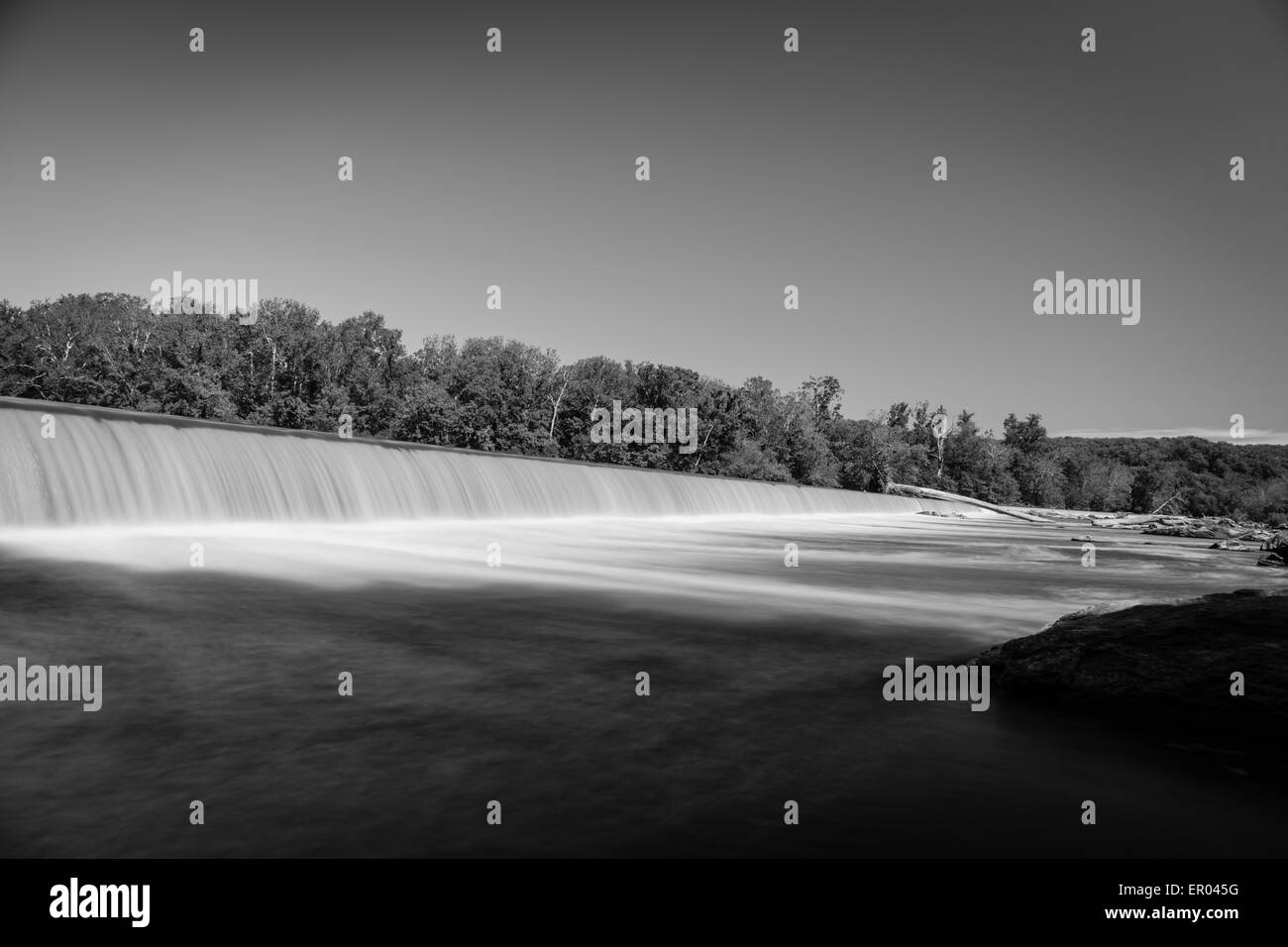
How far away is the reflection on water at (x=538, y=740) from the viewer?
2.23 metres

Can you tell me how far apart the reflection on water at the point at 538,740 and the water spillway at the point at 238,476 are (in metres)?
5.22

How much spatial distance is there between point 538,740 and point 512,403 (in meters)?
39.7

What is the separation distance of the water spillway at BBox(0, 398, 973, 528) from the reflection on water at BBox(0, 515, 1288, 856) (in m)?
5.22

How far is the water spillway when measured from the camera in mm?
10712

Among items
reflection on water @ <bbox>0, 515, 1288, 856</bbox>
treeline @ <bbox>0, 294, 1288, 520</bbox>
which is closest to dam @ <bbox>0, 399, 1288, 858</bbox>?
reflection on water @ <bbox>0, 515, 1288, 856</bbox>

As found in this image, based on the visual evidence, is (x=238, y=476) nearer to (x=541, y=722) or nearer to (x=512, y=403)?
(x=541, y=722)

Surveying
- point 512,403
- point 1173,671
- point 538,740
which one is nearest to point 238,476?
point 538,740

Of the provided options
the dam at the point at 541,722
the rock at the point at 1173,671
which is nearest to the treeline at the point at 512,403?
the dam at the point at 541,722

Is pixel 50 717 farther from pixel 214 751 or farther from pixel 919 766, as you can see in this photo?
pixel 919 766

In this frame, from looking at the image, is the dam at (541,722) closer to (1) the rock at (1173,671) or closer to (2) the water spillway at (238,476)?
(1) the rock at (1173,671)

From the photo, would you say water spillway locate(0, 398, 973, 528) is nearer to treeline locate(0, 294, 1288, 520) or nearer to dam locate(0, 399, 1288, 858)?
dam locate(0, 399, 1288, 858)

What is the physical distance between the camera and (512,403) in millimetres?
41719

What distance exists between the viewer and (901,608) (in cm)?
656
